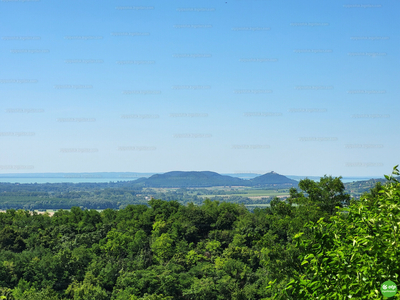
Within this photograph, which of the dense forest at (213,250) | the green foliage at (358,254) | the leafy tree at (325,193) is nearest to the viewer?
the green foliage at (358,254)

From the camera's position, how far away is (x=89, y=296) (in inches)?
1342

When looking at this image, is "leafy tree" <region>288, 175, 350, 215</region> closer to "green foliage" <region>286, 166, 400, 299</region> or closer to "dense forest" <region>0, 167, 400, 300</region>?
"dense forest" <region>0, 167, 400, 300</region>

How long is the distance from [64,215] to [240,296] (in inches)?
1268

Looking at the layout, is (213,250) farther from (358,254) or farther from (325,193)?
(358,254)

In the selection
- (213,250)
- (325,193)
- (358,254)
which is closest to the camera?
(358,254)

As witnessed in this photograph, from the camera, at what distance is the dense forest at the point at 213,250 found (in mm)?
6586

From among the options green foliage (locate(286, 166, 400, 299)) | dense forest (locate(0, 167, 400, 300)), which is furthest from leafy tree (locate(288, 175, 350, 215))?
green foliage (locate(286, 166, 400, 299))

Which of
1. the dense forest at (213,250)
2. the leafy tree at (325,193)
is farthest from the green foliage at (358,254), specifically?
the leafy tree at (325,193)

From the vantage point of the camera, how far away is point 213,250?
45375mm

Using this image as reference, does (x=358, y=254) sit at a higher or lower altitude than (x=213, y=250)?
higher

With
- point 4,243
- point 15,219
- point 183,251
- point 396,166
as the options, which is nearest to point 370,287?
point 396,166

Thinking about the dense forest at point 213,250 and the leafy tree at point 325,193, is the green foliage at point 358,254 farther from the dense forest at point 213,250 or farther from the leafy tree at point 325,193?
the leafy tree at point 325,193

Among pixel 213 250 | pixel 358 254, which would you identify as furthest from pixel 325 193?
pixel 213 250

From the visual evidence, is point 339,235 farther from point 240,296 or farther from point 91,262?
point 91,262
